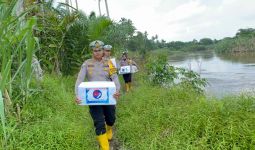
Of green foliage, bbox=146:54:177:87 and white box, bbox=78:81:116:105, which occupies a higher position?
white box, bbox=78:81:116:105

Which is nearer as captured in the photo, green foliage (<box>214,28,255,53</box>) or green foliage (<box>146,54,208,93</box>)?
green foliage (<box>146,54,208,93</box>)

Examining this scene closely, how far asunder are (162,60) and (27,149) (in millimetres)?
6264

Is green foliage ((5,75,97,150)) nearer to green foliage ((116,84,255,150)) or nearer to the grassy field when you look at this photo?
the grassy field

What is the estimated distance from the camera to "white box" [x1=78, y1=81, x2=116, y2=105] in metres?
3.46

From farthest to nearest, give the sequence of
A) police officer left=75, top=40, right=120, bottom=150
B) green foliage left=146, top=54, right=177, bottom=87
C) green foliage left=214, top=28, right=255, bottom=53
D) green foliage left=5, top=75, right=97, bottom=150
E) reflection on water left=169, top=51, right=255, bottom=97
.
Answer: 1. green foliage left=214, top=28, right=255, bottom=53
2. green foliage left=146, top=54, right=177, bottom=87
3. reflection on water left=169, top=51, right=255, bottom=97
4. police officer left=75, top=40, right=120, bottom=150
5. green foliage left=5, top=75, right=97, bottom=150

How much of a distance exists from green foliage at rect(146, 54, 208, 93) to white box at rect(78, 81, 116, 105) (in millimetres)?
3721

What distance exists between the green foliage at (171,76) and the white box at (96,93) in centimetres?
372

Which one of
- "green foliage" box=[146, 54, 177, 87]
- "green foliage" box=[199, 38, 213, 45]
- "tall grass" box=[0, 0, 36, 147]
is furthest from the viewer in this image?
"green foliage" box=[199, 38, 213, 45]

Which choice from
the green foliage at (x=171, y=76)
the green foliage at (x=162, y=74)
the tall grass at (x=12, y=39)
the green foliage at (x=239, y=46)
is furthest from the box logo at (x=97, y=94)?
the green foliage at (x=239, y=46)

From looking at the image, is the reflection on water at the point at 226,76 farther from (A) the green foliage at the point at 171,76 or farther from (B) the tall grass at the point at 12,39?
(B) the tall grass at the point at 12,39

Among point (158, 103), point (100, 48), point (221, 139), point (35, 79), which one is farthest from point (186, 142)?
point (35, 79)

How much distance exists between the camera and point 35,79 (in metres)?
4.86

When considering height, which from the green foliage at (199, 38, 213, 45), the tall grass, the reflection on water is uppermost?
the green foliage at (199, 38, 213, 45)

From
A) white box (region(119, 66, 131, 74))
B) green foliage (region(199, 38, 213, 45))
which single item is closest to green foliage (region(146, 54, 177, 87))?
white box (region(119, 66, 131, 74))
